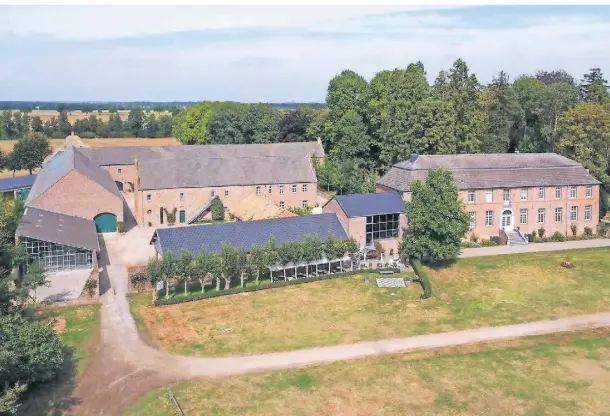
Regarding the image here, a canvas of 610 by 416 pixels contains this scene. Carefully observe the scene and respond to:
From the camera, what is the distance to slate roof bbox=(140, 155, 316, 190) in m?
65.1

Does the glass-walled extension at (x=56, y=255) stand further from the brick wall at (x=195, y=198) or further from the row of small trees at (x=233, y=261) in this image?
the brick wall at (x=195, y=198)

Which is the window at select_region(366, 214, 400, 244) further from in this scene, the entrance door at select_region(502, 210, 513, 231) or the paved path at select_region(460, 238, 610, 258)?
the entrance door at select_region(502, 210, 513, 231)

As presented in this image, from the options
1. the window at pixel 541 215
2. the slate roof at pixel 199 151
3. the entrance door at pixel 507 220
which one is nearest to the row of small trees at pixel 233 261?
the entrance door at pixel 507 220

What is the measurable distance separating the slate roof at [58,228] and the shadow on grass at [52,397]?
17523 mm

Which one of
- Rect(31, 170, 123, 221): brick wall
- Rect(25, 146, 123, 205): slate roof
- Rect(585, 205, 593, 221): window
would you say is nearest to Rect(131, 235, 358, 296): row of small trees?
Rect(31, 170, 123, 221): brick wall

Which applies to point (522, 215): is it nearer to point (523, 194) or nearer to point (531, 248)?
point (523, 194)

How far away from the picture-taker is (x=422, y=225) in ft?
155

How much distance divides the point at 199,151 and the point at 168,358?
48.0 metres

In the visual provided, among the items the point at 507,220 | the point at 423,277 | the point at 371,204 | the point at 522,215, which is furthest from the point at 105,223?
the point at 522,215

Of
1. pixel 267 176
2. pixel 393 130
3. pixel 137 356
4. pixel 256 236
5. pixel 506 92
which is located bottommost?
pixel 137 356

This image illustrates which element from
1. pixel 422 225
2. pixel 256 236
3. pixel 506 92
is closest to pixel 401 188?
pixel 422 225

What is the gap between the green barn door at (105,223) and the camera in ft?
197

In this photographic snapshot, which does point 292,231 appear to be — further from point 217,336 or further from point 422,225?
point 217,336

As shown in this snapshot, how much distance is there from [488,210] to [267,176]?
2686 centimetres
